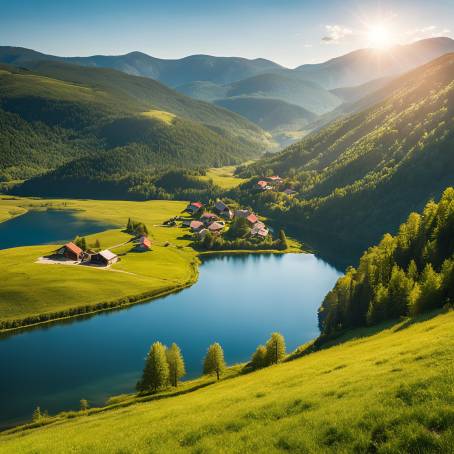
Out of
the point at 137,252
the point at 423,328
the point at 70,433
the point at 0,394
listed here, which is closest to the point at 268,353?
the point at 423,328

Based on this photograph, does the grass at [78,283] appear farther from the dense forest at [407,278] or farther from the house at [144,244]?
the dense forest at [407,278]

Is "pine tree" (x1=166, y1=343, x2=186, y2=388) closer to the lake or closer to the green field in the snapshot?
the lake

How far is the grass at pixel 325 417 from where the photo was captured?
73.5 feet

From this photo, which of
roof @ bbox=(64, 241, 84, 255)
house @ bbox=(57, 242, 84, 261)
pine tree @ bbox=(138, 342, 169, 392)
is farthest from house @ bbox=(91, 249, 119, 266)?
pine tree @ bbox=(138, 342, 169, 392)

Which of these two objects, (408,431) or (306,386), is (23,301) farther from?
(408,431)

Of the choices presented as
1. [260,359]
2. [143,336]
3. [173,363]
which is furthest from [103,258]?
[260,359]

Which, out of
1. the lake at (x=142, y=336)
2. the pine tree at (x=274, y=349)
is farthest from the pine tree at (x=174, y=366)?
the pine tree at (x=274, y=349)

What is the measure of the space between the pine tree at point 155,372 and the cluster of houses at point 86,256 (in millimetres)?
80914

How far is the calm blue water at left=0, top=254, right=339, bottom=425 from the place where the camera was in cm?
8088

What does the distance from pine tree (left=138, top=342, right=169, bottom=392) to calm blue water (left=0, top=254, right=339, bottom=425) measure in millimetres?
9530

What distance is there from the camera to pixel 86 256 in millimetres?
152250

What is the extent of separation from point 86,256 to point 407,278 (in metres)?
114

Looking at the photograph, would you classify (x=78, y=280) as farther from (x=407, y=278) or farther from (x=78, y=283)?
(x=407, y=278)

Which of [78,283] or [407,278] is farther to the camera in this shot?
[78,283]
